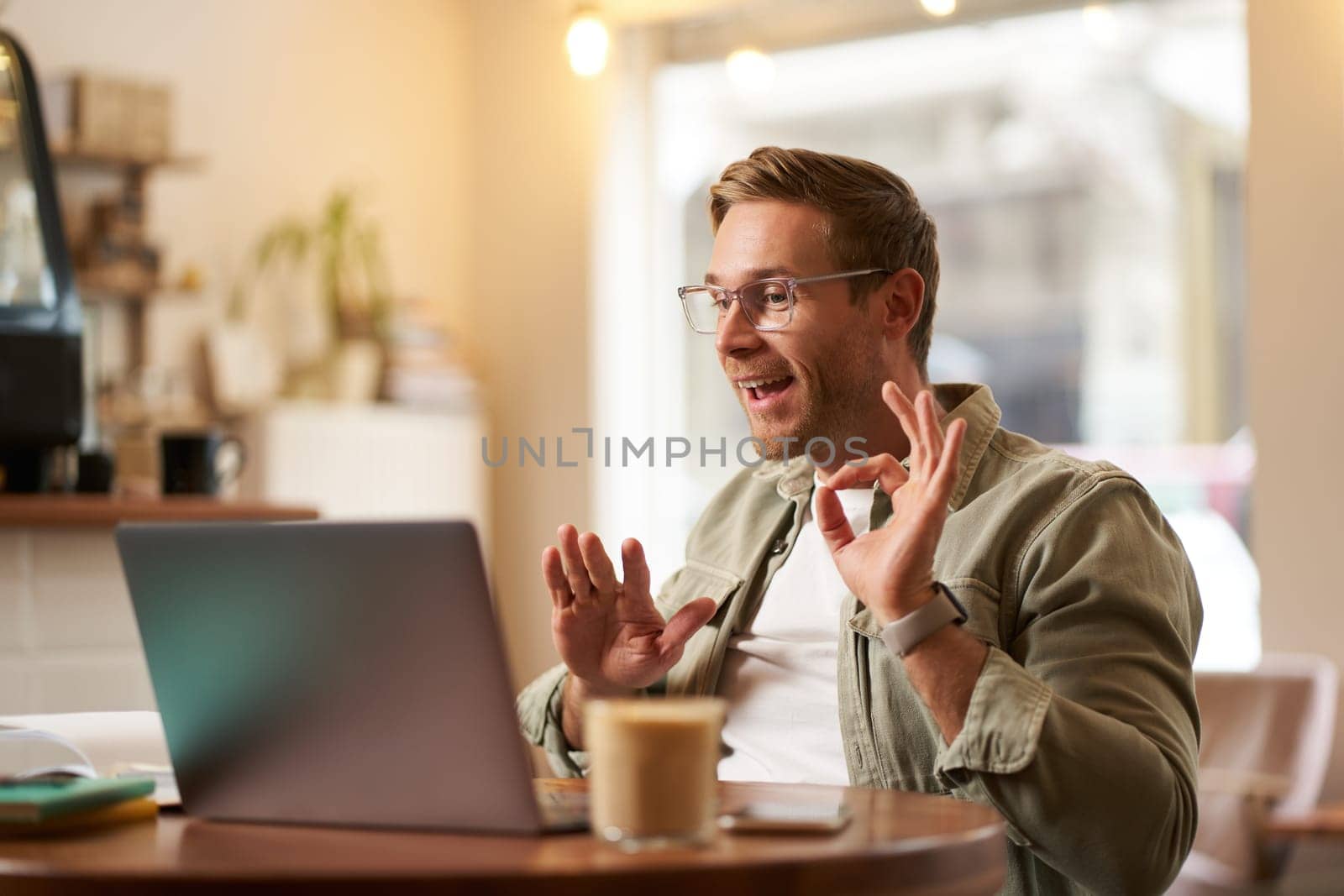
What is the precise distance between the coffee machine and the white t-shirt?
1589 mm

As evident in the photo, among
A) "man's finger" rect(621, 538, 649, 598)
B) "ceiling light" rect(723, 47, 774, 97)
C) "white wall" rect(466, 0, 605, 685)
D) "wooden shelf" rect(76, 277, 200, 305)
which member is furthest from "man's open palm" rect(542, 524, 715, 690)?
"ceiling light" rect(723, 47, 774, 97)

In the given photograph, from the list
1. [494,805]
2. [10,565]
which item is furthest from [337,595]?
[10,565]

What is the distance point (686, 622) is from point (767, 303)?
0.43 m

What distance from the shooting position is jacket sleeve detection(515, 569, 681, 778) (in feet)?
5.39

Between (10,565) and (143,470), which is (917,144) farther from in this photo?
(10,565)

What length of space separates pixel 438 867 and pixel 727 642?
84 cm

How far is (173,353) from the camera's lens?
13.3 feet

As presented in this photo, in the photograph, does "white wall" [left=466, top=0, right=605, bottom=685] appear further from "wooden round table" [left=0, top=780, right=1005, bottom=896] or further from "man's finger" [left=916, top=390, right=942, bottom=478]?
"wooden round table" [left=0, top=780, right=1005, bottom=896]

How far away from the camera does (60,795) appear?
1016 mm

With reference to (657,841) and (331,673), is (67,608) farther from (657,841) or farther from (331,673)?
(657,841)

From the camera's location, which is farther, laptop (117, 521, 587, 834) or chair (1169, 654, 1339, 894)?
chair (1169, 654, 1339, 894)

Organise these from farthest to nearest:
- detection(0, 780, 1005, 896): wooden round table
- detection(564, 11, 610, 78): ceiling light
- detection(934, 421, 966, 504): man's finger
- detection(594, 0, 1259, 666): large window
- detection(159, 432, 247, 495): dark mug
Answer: detection(594, 0, 1259, 666): large window → detection(564, 11, 610, 78): ceiling light → detection(159, 432, 247, 495): dark mug → detection(934, 421, 966, 504): man's finger → detection(0, 780, 1005, 896): wooden round table

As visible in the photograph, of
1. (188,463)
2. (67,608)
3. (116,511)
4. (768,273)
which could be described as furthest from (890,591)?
(188,463)

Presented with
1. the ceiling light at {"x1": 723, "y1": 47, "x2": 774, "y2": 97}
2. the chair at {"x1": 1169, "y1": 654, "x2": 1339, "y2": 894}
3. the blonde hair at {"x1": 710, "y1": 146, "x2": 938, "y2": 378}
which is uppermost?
the ceiling light at {"x1": 723, "y1": 47, "x2": 774, "y2": 97}
